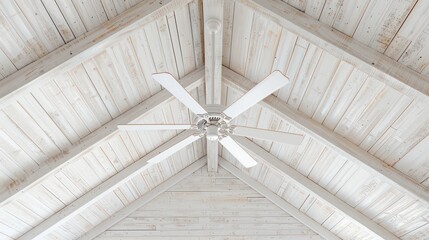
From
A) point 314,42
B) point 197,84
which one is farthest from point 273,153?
point 314,42

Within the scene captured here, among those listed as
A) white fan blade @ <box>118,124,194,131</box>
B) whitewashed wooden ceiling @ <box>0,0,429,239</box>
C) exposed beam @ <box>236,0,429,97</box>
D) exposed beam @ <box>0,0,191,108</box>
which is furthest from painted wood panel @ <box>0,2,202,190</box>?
exposed beam @ <box>236,0,429,97</box>

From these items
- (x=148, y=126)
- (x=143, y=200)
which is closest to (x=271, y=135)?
(x=148, y=126)

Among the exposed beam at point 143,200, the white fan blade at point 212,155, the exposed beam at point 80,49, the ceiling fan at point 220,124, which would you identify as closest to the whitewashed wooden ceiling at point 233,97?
the exposed beam at point 80,49

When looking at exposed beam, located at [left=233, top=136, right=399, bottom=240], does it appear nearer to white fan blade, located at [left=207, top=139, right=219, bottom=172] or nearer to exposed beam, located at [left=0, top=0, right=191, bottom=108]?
white fan blade, located at [left=207, top=139, right=219, bottom=172]

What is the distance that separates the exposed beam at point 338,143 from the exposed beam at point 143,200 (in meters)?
1.89

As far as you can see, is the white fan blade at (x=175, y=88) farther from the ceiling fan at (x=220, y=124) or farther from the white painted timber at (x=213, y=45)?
the white painted timber at (x=213, y=45)

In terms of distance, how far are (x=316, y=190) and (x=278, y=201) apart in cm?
96

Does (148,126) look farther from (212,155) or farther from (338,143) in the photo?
(212,155)

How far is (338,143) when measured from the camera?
306 centimetres

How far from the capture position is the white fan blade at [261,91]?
1.96 meters

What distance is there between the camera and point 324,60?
2705 mm

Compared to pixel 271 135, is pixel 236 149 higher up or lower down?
higher up

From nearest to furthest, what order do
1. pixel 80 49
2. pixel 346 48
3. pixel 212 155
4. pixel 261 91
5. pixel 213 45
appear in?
pixel 261 91 → pixel 346 48 → pixel 80 49 → pixel 213 45 → pixel 212 155

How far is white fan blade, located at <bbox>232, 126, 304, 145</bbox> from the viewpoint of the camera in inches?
95.5
